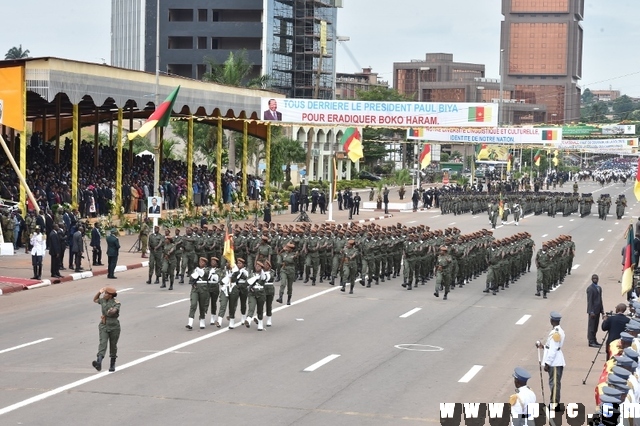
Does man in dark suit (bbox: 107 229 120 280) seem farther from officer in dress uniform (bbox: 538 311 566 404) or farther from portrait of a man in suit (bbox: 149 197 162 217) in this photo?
officer in dress uniform (bbox: 538 311 566 404)

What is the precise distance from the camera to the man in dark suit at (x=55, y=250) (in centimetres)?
3097

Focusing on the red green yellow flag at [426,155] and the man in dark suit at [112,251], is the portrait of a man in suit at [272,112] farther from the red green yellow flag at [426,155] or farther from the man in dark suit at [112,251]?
the man in dark suit at [112,251]

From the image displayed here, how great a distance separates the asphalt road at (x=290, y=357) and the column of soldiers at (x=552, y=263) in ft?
1.78

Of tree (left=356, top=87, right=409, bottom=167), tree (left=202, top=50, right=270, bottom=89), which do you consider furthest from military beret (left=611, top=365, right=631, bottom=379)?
tree (left=356, top=87, right=409, bottom=167)

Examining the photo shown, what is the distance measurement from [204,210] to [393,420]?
36.2 metres

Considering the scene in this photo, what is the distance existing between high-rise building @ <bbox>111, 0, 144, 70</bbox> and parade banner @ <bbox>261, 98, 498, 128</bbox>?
55.0m

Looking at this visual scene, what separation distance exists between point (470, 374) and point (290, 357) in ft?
10.8

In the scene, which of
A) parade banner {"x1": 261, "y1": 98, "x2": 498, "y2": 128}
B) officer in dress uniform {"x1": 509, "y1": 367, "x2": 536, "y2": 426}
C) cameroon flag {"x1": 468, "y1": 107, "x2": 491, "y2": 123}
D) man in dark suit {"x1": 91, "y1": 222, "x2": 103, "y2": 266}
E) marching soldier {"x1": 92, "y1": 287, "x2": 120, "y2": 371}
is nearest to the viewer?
officer in dress uniform {"x1": 509, "y1": 367, "x2": 536, "y2": 426}

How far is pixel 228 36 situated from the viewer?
106m

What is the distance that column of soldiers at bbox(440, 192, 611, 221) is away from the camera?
215 ft

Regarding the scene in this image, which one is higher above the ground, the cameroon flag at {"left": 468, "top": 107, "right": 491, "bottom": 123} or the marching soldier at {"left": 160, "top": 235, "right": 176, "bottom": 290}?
the cameroon flag at {"left": 468, "top": 107, "right": 491, "bottom": 123}

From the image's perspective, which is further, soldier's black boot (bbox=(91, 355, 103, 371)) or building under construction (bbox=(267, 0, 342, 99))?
building under construction (bbox=(267, 0, 342, 99))

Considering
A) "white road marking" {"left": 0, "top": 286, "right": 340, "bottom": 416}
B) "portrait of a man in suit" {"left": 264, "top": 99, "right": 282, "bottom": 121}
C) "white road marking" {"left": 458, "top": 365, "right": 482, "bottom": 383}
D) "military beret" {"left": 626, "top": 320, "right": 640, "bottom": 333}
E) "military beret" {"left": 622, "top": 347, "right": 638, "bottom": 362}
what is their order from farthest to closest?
"portrait of a man in suit" {"left": 264, "top": 99, "right": 282, "bottom": 121}, "white road marking" {"left": 458, "top": 365, "right": 482, "bottom": 383}, "military beret" {"left": 626, "top": 320, "right": 640, "bottom": 333}, "white road marking" {"left": 0, "top": 286, "right": 340, "bottom": 416}, "military beret" {"left": 622, "top": 347, "right": 638, "bottom": 362}

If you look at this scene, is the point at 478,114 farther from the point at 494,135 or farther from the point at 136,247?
the point at 136,247
